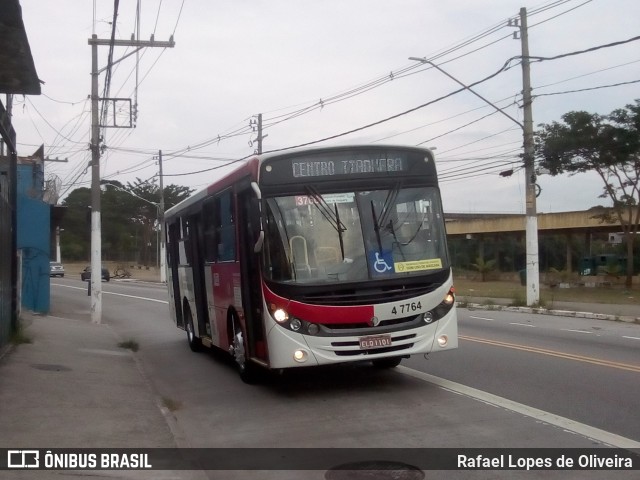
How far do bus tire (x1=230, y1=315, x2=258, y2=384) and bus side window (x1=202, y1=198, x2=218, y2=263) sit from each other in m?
1.49

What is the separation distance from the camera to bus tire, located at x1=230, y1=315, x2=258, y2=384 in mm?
11234

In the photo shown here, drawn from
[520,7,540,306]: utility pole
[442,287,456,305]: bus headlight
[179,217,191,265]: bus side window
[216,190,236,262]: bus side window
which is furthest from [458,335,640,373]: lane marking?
[520,7,540,306]: utility pole

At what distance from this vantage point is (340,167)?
33.7 ft

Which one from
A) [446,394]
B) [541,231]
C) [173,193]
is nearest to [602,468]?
[446,394]

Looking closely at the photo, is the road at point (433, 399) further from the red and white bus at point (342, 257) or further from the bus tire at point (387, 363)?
the red and white bus at point (342, 257)

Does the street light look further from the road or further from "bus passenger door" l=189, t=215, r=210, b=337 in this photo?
"bus passenger door" l=189, t=215, r=210, b=337

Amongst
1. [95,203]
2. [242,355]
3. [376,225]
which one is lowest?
[242,355]

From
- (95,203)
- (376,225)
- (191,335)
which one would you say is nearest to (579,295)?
(95,203)

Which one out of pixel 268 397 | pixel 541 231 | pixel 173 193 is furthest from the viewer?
pixel 173 193

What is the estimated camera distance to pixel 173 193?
77688mm

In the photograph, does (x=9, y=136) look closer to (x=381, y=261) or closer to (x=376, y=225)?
(x=376, y=225)

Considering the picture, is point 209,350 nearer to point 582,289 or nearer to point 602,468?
point 602,468

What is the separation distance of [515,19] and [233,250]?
19113mm

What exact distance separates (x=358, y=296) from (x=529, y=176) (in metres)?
18.5
